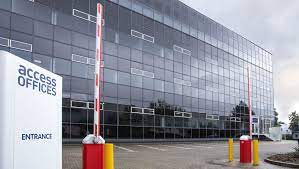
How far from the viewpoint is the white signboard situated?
3383 mm

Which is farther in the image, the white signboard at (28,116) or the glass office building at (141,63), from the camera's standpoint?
the glass office building at (141,63)

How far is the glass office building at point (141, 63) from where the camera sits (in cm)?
2502

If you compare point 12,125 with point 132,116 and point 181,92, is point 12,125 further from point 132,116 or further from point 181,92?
point 181,92

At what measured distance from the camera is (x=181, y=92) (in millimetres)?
38031

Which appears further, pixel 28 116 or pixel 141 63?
pixel 141 63

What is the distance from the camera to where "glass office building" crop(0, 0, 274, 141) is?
985 inches

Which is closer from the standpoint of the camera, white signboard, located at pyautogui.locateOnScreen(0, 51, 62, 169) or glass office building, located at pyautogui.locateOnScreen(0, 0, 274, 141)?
white signboard, located at pyautogui.locateOnScreen(0, 51, 62, 169)

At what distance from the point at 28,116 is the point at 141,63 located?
96.2 feet

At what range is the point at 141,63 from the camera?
33.1 meters

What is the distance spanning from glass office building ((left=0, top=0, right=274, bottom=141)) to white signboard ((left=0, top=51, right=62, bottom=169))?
62.5 ft

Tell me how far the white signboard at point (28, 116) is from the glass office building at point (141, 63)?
19060 millimetres

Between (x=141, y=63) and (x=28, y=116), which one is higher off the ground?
(x=141, y=63)

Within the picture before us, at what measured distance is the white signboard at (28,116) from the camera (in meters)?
3.38

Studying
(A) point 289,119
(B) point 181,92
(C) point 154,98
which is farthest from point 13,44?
(A) point 289,119
